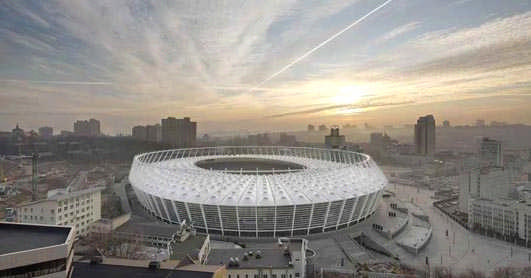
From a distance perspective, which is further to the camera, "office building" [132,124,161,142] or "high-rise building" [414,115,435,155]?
"high-rise building" [414,115,435,155]

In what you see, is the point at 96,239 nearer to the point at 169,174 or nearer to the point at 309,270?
the point at 169,174

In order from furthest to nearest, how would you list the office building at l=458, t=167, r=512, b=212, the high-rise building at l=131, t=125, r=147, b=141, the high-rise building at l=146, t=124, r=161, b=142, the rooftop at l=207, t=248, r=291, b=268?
the high-rise building at l=146, t=124, r=161, b=142 → the high-rise building at l=131, t=125, r=147, b=141 → the office building at l=458, t=167, r=512, b=212 → the rooftop at l=207, t=248, r=291, b=268

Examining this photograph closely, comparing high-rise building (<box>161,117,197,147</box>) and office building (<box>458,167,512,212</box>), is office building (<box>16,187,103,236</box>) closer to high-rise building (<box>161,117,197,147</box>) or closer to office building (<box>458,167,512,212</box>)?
high-rise building (<box>161,117,197,147</box>)

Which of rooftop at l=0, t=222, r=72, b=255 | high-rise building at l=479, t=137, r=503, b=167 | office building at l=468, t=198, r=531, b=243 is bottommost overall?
office building at l=468, t=198, r=531, b=243

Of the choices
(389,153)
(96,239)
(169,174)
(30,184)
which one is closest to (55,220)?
(96,239)

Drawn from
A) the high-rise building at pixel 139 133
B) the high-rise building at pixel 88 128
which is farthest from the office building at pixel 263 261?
the high-rise building at pixel 139 133

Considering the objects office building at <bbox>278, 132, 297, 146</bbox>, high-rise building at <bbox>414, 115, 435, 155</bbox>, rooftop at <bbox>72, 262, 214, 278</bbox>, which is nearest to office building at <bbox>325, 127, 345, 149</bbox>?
office building at <bbox>278, 132, 297, 146</bbox>

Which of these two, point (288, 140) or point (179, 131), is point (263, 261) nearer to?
point (179, 131)

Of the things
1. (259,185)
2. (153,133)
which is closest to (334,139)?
(153,133)
